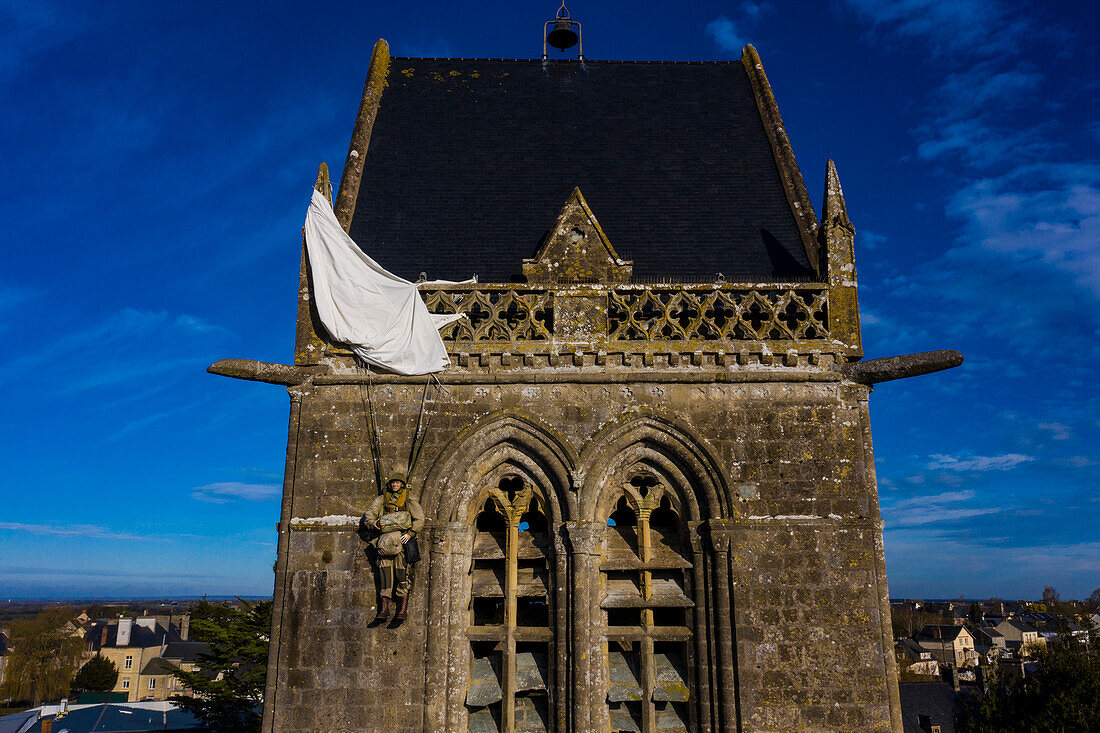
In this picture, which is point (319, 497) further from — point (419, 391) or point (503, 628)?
point (503, 628)

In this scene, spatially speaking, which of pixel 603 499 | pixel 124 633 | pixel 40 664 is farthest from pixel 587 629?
pixel 124 633

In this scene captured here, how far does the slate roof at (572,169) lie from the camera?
9.77m

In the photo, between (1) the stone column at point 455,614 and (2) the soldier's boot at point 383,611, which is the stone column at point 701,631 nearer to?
(1) the stone column at point 455,614

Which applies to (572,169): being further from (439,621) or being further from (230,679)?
(230,679)

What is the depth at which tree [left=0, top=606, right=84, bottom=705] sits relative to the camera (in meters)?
63.5

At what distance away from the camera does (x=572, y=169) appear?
1092cm

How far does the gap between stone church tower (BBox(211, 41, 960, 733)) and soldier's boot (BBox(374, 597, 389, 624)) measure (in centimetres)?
14

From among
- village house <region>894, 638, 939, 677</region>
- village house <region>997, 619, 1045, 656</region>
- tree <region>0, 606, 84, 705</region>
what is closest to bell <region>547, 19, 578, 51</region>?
village house <region>894, 638, 939, 677</region>

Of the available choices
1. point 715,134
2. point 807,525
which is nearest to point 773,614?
point 807,525

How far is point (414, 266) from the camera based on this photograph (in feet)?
31.4

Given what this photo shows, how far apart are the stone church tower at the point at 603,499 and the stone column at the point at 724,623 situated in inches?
0.9

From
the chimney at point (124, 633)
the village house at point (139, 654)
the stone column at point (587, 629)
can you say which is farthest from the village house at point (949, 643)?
the chimney at point (124, 633)

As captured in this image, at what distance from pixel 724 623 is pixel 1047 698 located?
22619 mm

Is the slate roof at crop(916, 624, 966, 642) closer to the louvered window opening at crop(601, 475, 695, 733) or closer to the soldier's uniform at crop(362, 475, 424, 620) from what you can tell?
the louvered window opening at crop(601, 475, 695, 733)
